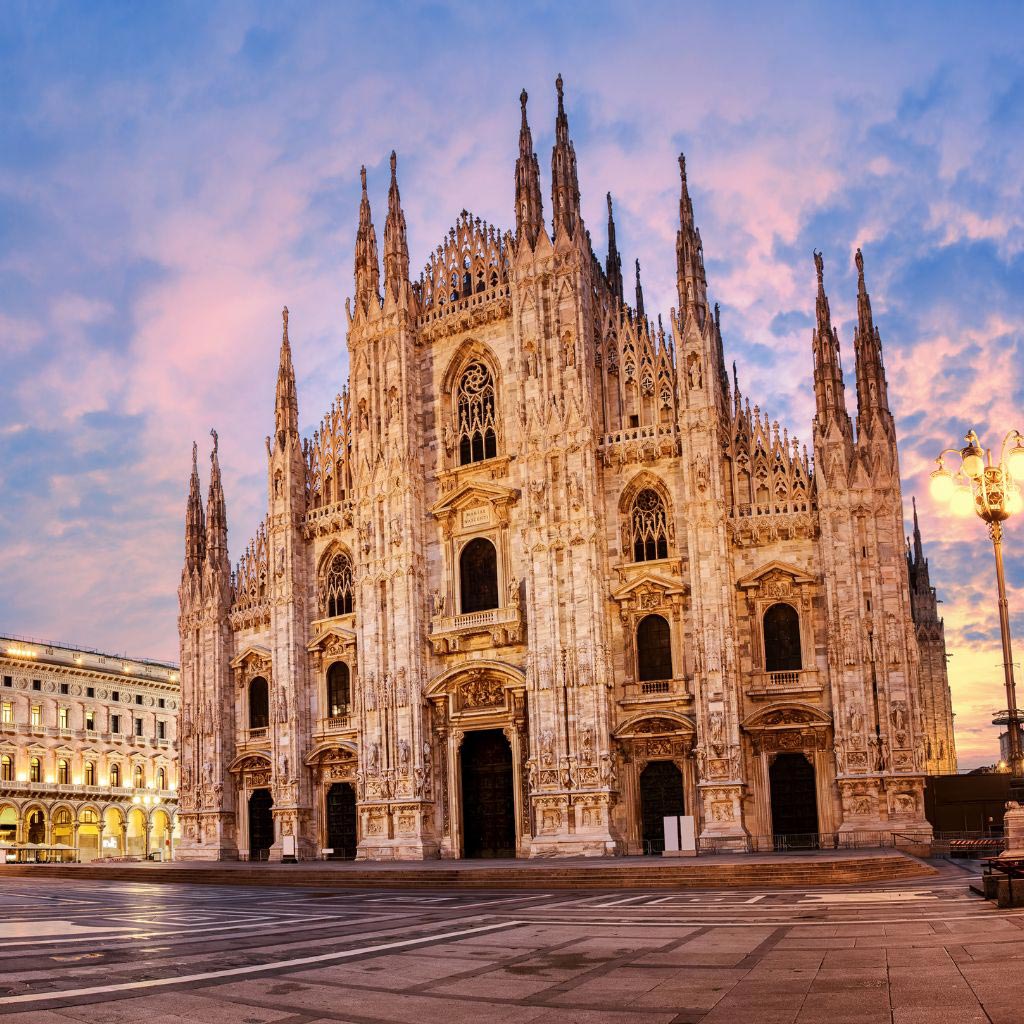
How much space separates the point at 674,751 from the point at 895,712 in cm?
701

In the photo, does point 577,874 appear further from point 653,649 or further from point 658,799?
point 653,649

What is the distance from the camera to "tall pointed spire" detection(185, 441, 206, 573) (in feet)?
163

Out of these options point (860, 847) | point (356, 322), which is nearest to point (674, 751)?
point (860, 847)

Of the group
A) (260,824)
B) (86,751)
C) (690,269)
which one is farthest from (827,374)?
(86,751)

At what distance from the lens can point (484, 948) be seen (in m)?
15.1

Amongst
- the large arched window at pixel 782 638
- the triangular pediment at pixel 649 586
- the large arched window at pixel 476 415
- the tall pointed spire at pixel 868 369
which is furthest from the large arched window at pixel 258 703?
the tall pointed spire at pixel 868 369

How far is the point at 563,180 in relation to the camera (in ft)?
137

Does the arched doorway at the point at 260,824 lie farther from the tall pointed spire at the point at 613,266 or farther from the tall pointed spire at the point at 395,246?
the tall pointed spire at the point at 613,266

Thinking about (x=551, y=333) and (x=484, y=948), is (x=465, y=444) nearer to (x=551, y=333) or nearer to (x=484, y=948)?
(x=551, y=333)

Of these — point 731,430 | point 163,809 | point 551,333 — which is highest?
point 551,333

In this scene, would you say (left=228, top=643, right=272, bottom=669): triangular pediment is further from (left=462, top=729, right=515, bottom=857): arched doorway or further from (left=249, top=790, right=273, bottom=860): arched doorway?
(left=462, top=729, right=515, bottom=857): arched doorway

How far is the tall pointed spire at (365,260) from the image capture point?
4588 centimetres

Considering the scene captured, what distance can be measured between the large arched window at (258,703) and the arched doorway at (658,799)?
56.3 ft

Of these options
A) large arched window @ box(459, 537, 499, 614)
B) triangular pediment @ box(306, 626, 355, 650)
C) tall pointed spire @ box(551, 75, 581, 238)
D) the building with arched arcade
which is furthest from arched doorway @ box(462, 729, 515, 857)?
the building with arched arcade
